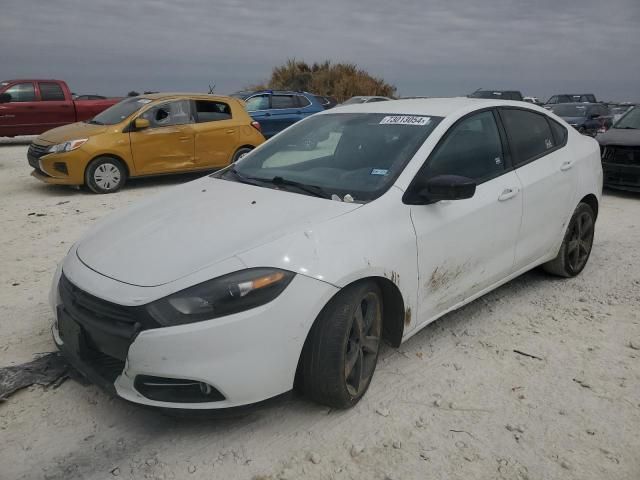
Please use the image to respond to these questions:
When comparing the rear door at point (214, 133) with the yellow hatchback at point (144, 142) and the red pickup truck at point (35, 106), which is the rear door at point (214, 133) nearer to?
the yellow hatchback at point (144, 142)

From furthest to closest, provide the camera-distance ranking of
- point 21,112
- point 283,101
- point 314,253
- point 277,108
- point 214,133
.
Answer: point 21,112 < point 283,101 < point 277,108 < point 214,133 < point 314,253

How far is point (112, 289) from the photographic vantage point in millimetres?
2545

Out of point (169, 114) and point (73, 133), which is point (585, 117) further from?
point (73, 133)

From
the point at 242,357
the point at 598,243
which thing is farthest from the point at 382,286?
the point at 598,243

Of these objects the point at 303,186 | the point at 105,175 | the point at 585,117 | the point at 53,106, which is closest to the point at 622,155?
the point at 303,186

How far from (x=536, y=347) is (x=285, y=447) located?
1867 mm

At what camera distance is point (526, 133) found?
163 inches

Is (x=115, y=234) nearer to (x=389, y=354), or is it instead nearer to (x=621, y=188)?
(x=389, y=354)

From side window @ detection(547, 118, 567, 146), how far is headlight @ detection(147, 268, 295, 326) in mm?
3018

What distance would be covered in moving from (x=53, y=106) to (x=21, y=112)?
773 mm

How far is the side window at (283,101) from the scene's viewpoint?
549 inches

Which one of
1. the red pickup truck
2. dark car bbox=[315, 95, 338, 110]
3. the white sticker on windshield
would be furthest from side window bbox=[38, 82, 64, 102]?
the white sticker on windshield

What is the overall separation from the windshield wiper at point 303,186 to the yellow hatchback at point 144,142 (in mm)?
5949

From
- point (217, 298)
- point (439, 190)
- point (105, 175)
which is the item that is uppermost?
point (439, 190)
